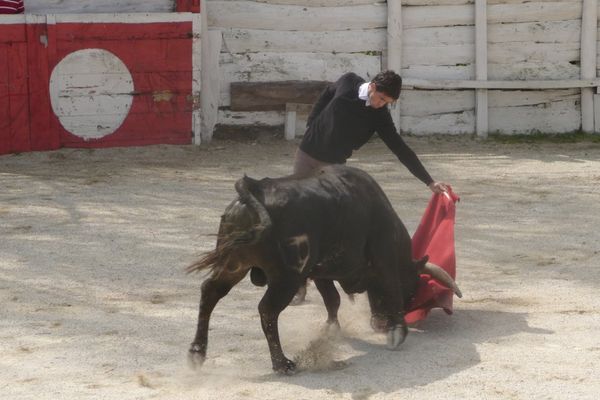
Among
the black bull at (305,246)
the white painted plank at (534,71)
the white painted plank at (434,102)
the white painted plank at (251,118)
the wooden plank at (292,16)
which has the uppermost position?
the wooden plank at (292,16)

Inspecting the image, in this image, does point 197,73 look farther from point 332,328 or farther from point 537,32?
point 332,328

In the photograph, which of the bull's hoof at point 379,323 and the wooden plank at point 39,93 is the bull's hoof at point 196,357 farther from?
the wooden plank at point 39,93

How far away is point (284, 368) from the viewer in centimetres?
534

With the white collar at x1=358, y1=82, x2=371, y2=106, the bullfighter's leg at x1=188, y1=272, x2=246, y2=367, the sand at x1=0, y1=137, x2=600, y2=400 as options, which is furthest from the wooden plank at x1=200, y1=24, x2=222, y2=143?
the bullfighter's leg at x1=188, y1=272, x2=246, y2=367

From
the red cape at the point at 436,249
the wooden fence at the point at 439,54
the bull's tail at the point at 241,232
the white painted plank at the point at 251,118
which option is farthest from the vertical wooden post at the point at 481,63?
the bull's tail at the point at 241,232

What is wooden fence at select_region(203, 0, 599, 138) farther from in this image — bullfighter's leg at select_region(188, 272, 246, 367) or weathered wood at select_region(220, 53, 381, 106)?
bullfighter's leg at select_region(188, 272, 246, 367)

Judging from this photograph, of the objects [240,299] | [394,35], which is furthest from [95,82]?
[240,299]

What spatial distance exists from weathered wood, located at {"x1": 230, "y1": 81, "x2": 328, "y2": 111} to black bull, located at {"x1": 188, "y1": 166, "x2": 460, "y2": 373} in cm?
616

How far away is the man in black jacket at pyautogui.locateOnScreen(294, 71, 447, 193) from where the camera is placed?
6.47 metres

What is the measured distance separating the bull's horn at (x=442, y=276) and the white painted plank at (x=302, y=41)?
6306 mm

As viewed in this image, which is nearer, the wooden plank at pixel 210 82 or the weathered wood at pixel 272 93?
the wooden plank at pixel 210 82

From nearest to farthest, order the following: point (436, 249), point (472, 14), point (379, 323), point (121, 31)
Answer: point (379, 323) < point (436, 249) < point (121, 31) < point (472, 14)

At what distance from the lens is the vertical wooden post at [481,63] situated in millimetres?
12422

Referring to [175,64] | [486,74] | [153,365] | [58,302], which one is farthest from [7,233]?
[486,74]
